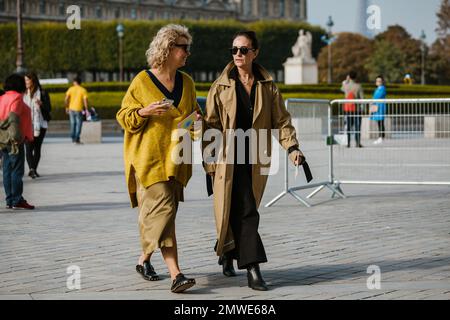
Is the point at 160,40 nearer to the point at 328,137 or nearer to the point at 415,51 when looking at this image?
the point at 328,137

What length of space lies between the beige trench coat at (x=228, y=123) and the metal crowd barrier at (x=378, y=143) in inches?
179

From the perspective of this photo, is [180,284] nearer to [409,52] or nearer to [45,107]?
[45,107]

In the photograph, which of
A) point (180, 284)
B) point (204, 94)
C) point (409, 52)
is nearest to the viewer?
point (180, 284)

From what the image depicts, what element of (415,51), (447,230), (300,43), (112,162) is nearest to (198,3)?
(415,51)

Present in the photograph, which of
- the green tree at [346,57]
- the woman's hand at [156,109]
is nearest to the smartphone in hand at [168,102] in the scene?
the woman's hand at [156,109]

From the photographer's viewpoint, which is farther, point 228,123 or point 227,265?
point 227,265

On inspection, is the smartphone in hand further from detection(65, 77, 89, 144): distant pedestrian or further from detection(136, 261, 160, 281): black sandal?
detection(65, 77, 89, 144): distant pedestrian

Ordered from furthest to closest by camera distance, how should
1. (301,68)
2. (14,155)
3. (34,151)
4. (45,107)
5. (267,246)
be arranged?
(301,68) < (45,107) < (34,151) < (14,155) < (267,246)

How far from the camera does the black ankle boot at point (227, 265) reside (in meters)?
6.82

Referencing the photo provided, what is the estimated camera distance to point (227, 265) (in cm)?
684

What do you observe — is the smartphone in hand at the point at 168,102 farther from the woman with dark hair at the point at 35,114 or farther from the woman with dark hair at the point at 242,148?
the woman with dark hair at the point at 35,114

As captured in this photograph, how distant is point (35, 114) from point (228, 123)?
30.0 ft

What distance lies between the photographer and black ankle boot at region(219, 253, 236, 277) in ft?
22.4

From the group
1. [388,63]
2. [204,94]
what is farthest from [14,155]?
[388,63]
